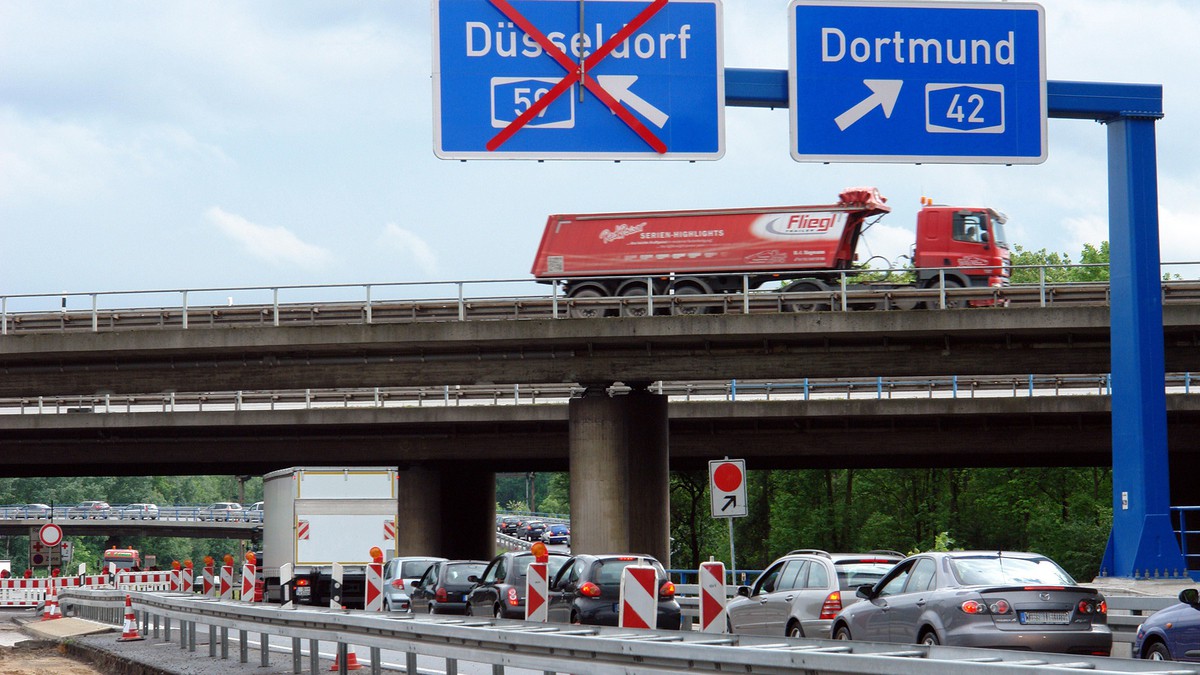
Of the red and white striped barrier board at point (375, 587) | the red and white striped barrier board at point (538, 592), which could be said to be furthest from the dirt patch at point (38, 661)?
the red and white striped barrier board at point (538, 592)

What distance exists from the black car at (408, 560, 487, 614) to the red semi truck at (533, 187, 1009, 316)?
14897 mm

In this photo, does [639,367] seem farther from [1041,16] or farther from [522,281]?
[1041,16]

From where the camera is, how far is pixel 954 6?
708 inches

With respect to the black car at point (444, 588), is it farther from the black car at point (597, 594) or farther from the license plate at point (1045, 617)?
the license plate at point (1045, 617)

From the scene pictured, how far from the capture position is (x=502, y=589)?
22.1 meters

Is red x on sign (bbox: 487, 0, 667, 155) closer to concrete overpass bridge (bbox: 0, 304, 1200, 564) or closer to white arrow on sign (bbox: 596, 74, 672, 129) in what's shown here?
white arrow on sign (bbox: 596, 74, 672, 129)

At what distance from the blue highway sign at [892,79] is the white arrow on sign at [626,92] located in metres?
1.66

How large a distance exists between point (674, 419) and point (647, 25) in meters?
26.1

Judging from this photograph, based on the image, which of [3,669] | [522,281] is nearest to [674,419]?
[522,281]

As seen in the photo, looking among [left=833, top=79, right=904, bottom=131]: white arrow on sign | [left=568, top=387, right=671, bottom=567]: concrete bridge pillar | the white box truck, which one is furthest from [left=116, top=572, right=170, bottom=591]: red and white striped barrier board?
[left=833, top=79, right=904, bottom=131]: white arrow on sign

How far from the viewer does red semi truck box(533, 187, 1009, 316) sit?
4091 centimetres

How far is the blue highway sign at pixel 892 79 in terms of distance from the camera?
17.9m

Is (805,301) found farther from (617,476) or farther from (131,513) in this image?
(131,513)

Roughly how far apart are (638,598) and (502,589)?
25.4ft
